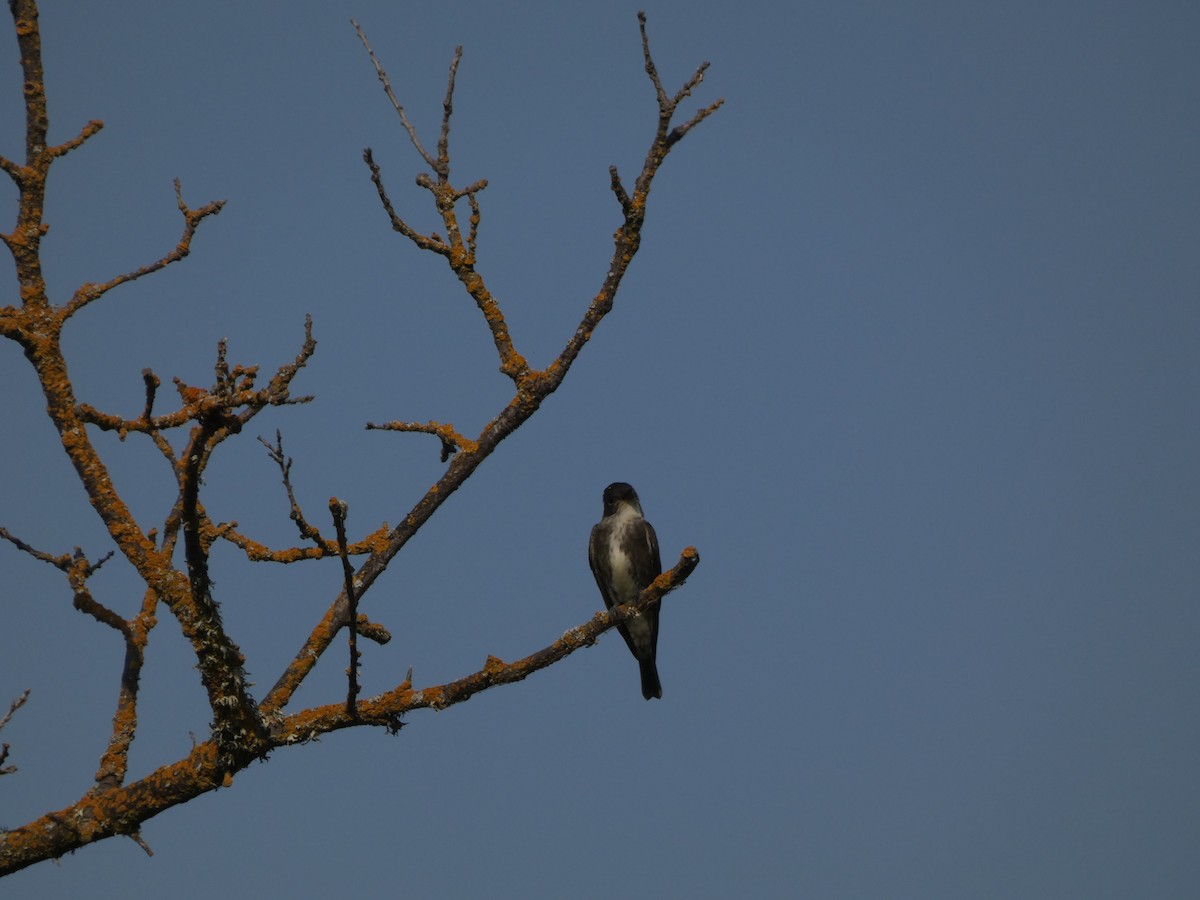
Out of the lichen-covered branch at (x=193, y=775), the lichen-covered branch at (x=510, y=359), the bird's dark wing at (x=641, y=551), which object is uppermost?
the bird's dark wing at (x=641, y=551)

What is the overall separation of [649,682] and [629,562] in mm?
1110

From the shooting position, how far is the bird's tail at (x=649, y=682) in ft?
35.2

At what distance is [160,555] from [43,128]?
6.44ft

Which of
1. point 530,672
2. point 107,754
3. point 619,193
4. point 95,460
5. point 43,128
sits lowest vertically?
point 530,672

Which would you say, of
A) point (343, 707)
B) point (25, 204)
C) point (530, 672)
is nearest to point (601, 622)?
point (530, 672)

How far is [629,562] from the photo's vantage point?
10.4 metres

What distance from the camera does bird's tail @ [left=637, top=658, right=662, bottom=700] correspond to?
1073 centimetres

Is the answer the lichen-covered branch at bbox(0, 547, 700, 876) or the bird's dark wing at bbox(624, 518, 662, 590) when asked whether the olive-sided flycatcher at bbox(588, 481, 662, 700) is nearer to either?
the bird's dark wing at bbox(624, 518, 662, 590)

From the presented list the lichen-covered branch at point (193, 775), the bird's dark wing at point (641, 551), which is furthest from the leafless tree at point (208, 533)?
the bird's dark wing at point (641, 551)

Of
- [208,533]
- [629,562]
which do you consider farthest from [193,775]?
[629,562]

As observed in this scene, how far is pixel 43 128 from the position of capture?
5367 millimetres

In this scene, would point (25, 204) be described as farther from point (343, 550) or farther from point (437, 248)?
point (343, 550)

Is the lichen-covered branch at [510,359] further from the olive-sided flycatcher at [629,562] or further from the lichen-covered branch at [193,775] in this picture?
the olive-sided flycatcher at [629,562]

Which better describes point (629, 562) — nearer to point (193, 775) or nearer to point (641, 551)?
point (641, 551)
